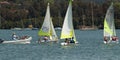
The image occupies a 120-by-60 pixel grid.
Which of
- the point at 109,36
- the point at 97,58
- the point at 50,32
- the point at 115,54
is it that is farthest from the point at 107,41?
the point at 97,58

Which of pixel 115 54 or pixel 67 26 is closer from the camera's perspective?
pixel 115 54

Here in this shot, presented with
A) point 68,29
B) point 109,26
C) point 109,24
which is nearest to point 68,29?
point 68,29

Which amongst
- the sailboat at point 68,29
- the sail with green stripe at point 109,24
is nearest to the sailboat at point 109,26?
the sail with green stripe at point 109,24

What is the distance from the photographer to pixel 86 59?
7250 centimetres

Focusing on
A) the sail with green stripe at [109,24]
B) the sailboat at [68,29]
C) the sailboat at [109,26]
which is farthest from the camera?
the sail with green stripe at [109,24]

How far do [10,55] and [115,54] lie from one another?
1360 centimetres

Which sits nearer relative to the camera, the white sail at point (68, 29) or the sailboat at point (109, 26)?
the white sail at point (68, 29)

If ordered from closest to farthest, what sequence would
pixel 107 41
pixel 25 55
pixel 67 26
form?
pixel 25 55 < pixel 67 26 < pixel 107 41

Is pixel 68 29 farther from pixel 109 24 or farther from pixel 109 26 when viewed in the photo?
pixel 109 24

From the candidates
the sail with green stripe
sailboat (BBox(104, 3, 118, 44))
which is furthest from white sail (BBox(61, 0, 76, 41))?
the sail with green stripe

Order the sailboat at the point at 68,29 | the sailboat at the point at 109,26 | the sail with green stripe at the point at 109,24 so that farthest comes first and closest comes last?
the sail with green stripe at the point at 109,24, the sailboat at the point at 109,26, the sailboat at the point at 68,29

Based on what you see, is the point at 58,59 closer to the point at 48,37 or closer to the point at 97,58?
the point at 97,58

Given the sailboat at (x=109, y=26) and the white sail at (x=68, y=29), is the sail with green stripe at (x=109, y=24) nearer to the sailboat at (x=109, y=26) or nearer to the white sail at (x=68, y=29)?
the sailboat at (x=109, y=26)

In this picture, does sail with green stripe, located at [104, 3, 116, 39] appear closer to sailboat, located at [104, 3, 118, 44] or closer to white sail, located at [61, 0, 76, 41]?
sailboat, located at [104, 3, 118, 44]
